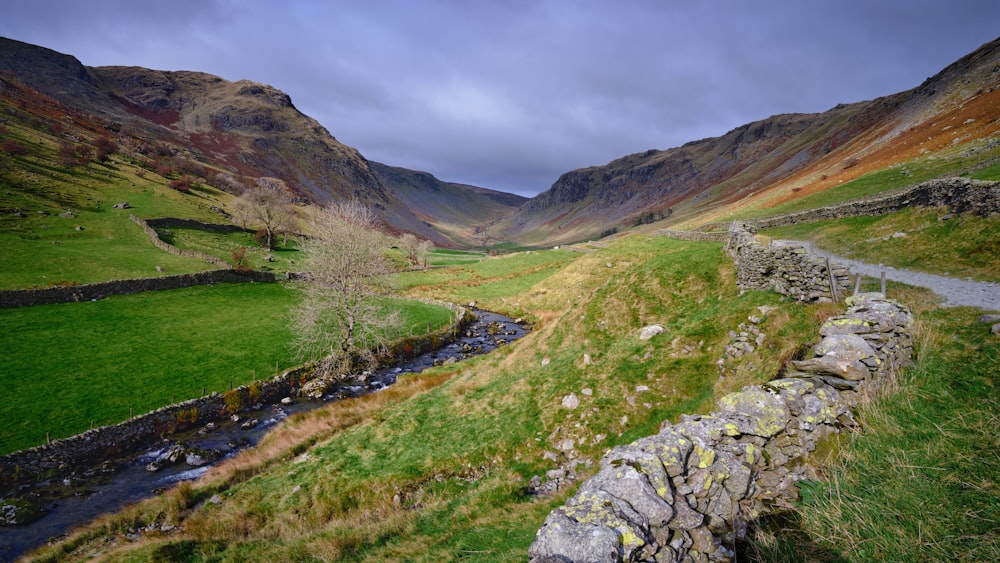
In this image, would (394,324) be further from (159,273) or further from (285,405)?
(159,273)

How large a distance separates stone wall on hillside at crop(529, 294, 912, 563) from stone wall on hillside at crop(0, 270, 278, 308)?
160 feet

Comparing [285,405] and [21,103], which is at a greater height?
[21,103]

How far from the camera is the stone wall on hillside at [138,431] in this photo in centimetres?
1765

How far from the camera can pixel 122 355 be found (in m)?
27.2

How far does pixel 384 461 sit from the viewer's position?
57.2 ft

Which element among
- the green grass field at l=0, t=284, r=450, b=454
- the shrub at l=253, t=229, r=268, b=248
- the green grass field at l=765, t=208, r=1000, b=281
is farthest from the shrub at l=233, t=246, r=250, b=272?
the green grass field at l=765, t=208, r=1000, b=281

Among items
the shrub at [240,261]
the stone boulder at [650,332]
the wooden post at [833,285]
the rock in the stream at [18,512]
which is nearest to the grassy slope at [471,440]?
the stone boulder at [650,332]

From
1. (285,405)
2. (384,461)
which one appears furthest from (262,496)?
(285,405)

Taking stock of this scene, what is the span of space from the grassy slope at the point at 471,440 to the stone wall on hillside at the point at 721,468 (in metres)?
3.71

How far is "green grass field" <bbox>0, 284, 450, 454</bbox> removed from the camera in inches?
813

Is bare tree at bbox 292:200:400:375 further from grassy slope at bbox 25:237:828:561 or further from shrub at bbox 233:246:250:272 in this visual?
shrub at bbox 233:246:250:272

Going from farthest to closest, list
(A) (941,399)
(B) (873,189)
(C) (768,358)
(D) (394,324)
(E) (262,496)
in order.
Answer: (B) (873,189)
(D) (394,324)
(E) (262,496)
(C) (768,358)
(A) (941,399)

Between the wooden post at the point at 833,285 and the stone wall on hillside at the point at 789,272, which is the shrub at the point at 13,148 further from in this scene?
the wooden post at the point at 833,285

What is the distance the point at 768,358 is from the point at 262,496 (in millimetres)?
21362
